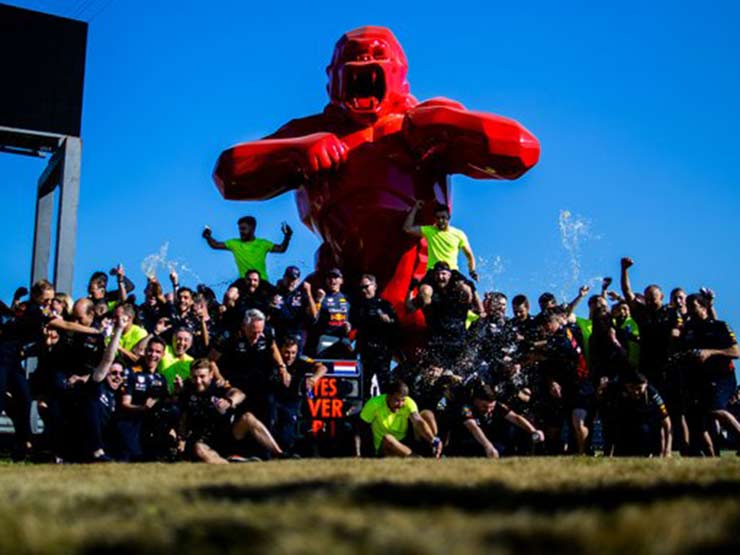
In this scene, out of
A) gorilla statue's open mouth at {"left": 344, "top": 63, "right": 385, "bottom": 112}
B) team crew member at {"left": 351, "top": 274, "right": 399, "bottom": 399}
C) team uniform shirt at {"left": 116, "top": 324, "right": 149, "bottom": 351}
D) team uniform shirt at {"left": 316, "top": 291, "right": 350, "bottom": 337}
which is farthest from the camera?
gorilla statue's open mouth at {"left": 344, "top": 63, "right": 385, "bottom": 112}

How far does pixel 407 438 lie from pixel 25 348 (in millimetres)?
3672

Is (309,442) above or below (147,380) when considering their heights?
below

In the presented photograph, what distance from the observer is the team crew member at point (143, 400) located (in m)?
7.86

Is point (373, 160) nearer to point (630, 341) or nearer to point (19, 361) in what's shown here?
point (630, 341)

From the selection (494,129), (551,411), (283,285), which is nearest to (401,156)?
(494,129)

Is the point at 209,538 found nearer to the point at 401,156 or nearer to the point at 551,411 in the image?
the point at 551,411

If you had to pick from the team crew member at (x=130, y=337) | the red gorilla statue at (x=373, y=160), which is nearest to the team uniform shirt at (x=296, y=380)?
the team crew member at (x=130, y=337)

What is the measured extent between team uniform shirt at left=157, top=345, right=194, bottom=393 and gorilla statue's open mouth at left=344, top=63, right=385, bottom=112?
12.1 feet

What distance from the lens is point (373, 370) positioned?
920 cm

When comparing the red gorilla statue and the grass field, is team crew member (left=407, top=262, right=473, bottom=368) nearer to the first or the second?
the red gorilla statue

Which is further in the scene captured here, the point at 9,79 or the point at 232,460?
the point at 9,79

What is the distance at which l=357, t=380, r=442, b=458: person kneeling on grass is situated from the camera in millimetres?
8109

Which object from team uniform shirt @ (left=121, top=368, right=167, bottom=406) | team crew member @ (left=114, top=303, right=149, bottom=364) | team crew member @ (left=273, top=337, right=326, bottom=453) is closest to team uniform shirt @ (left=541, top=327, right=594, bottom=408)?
team crew member @ (left=273, top=337, right=326, bottom=453)

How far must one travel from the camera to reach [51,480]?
15.5 feet
